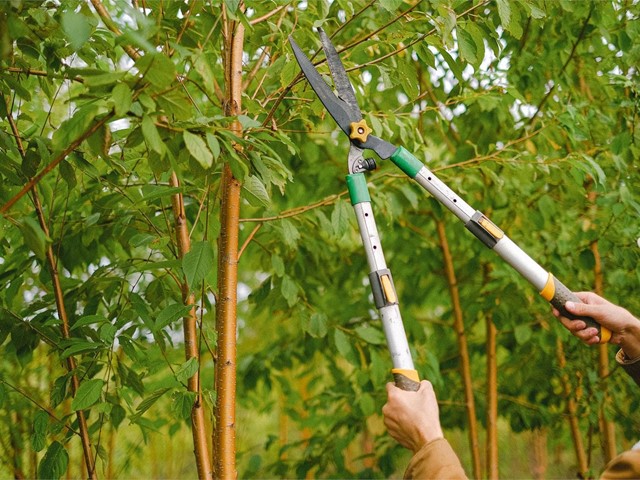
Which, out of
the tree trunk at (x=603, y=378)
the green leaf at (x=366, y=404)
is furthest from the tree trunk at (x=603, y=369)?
the green leaf at (x=366, y=404)

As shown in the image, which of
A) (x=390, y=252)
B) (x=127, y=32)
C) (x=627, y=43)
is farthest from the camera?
(x=390, y=252)

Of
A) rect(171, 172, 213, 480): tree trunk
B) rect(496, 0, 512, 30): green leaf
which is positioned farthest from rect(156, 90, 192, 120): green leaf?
rect(496, 0, 512, 30): green leaf

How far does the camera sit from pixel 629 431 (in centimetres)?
318

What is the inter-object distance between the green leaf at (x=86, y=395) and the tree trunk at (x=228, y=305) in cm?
31

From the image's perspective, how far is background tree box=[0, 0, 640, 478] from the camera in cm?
150

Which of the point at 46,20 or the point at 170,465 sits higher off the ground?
the point at 46,20

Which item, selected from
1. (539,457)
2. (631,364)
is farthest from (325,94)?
(539,457)

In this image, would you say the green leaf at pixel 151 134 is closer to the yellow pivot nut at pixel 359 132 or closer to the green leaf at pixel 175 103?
the green leaf at pixel 175 103

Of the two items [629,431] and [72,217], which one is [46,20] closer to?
[72,217]

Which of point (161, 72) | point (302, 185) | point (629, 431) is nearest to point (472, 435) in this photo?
point (629, 431)

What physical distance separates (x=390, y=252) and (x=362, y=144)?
6.33 ft

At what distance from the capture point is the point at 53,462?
1692 mm

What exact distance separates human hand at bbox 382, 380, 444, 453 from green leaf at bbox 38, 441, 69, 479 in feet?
3.01

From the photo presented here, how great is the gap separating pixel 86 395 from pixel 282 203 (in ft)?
5.87
